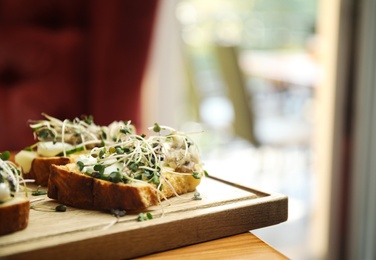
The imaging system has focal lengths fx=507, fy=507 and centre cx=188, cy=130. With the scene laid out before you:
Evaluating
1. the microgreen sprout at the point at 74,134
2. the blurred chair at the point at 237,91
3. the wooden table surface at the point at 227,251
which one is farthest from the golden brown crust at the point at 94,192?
the blurred chair at the point at 237,91

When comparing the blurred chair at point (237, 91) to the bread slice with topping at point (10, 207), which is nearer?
the bread slice with topping at point (10, 207)

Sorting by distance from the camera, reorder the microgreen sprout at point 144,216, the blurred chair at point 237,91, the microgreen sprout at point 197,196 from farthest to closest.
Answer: the blurred chair at point 237,91 < the microgreen sprout at point 197,196 < the microgreen sprout at point 144,216

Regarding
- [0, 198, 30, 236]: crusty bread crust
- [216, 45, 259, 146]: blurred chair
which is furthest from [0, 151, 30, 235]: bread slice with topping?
[216, 45, 259, 146]: blurred chair

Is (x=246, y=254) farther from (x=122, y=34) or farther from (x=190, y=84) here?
(x=190, y=84)

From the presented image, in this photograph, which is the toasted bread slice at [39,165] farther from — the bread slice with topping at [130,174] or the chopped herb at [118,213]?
the chopped herb at [118,213]

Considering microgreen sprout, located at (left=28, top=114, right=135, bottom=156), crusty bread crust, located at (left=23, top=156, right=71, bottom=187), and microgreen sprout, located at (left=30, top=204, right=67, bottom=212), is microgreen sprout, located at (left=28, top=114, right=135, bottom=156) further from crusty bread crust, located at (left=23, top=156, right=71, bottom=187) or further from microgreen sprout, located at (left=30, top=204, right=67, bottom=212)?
microgreen sprout, located at (left=30, top=204, right=67, bottom=212)
